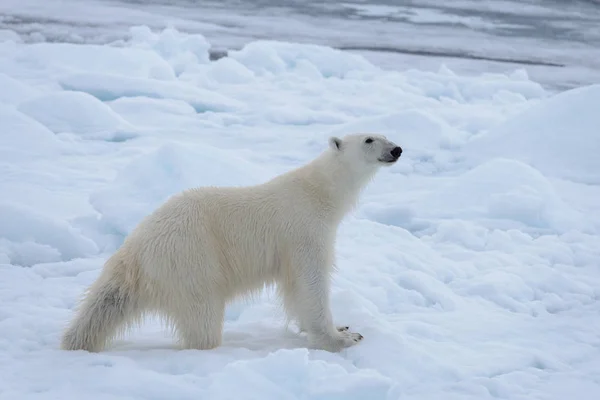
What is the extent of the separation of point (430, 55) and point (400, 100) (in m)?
6.24

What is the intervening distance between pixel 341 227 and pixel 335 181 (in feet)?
5.91

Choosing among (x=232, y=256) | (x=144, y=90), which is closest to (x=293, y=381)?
(x=232, y=256)

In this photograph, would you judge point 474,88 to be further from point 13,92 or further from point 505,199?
point 13,92

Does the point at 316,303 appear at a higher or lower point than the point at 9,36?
higher

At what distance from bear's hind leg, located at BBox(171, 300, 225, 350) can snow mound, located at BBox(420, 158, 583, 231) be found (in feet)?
10.5

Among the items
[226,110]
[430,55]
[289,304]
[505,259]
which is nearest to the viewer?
[289,304]

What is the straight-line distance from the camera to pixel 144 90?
9.73 metres

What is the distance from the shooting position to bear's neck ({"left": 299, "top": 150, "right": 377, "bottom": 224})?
3.65 m

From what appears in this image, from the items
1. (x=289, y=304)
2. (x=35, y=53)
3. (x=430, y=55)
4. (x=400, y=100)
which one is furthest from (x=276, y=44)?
(x=289, y=304)

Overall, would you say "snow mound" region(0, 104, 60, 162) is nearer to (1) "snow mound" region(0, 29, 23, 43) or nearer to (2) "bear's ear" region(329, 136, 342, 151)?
(2) "bear's ear" region(329, 136, 342, 151)

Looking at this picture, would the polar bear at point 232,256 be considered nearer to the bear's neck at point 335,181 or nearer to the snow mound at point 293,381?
the bear's neck at point 335,181

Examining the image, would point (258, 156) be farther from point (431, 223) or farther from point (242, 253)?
point (242, 253)

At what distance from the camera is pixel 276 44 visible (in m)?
12.9

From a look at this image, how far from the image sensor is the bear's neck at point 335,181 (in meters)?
3.65
